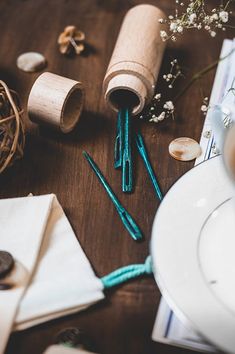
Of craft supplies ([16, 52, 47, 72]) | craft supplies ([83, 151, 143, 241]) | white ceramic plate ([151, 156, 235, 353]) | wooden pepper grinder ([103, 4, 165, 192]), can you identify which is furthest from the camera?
craft supplies ([16, 52, 47, 72])

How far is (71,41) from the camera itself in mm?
1094

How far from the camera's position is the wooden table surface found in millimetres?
719

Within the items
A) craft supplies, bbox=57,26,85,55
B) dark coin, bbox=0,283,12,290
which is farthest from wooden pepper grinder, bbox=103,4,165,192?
dark coin, bbox=0,283,12,290

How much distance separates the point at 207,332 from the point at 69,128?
0.45 meters

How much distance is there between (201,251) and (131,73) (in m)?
0.36

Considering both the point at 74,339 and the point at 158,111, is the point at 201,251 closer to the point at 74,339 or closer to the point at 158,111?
the point at 74,339

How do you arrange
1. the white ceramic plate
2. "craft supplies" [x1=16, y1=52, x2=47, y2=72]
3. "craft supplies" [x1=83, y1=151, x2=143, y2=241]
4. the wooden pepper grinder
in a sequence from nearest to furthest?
the white ceramic plate
"craft supplies" [x1=83, y1=151, x2=143, y2=241]
the wooden pepper grinder
"craft supplies" [x1=16, y1=52, x2=47, y2=72]

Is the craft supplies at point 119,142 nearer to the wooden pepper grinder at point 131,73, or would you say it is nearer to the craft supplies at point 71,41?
the wooden pepper grinder at point 131,73

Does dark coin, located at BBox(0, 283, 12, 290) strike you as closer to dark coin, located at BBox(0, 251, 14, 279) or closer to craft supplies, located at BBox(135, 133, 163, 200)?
dark coin, located at BBox(0, 251, 14, 279)

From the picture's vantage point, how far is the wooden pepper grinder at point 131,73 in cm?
91

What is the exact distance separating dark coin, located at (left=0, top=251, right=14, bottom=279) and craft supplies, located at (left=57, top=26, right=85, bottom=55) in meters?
0.50

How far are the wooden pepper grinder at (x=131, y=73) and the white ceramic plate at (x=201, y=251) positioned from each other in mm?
135

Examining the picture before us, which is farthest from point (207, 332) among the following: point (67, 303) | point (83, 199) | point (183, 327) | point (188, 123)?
point (188, 123)

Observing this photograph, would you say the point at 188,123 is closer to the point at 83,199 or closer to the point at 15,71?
the point at 83,199
